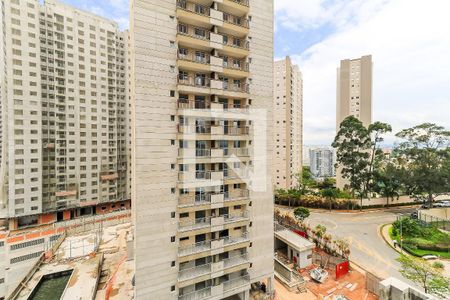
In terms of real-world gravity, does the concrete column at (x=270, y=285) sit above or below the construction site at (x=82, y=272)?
above

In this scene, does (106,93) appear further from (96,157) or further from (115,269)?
(115,269)

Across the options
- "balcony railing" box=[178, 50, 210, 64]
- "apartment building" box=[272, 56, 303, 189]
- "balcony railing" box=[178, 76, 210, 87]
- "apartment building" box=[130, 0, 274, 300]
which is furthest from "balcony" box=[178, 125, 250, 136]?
"apartment building" box=[272, 56, 303, 189]

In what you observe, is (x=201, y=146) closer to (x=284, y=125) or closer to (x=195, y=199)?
(x=195, y=199)

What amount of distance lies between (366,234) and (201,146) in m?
24.5

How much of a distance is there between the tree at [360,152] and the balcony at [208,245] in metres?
28.3

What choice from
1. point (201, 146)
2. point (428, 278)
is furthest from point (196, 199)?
point (428, 278)

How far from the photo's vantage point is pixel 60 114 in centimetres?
4116

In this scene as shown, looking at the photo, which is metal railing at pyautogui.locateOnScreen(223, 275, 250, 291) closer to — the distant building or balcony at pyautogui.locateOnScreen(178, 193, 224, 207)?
balcony at pyautogui.locateOnScreen(178, 193, 224, 207)

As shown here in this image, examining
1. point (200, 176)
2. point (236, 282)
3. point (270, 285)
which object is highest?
point (200, 176)

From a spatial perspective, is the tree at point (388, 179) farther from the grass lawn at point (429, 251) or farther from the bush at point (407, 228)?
the grass lawn at point (429, 251)

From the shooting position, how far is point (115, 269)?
66.0ft

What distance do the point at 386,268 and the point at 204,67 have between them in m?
22.7

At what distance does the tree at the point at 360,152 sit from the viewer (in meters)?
35.2

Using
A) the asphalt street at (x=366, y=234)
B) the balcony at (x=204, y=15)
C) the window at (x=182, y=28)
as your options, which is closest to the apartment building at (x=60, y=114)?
the window at (x=182, y=28)
